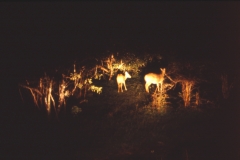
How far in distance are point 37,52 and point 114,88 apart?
16.2 ft

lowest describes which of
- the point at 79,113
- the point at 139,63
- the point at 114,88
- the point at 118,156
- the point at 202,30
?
the point at 118,156

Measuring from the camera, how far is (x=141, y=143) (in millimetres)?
9336

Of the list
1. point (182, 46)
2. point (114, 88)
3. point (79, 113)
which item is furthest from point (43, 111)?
point (182, 46)

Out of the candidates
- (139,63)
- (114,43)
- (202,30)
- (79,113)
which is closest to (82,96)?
(79,113)

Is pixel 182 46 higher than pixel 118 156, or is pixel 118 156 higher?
pixel 182 46

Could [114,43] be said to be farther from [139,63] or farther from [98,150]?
[98,150]

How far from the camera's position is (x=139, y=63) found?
1473cm

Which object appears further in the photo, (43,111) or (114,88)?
(114,88)

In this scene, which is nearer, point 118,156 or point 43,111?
point 118,156

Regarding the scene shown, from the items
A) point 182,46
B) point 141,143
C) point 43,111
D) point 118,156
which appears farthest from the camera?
point 182,46

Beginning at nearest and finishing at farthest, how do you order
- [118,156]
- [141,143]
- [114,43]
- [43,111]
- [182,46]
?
[118,156] < [141,143] < [43,111] < [114,43] < [182,46]

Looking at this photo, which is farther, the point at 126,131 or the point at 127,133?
the point at 126,131

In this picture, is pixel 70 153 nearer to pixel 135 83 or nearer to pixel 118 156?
pixel 118 156

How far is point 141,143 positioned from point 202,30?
739cm
